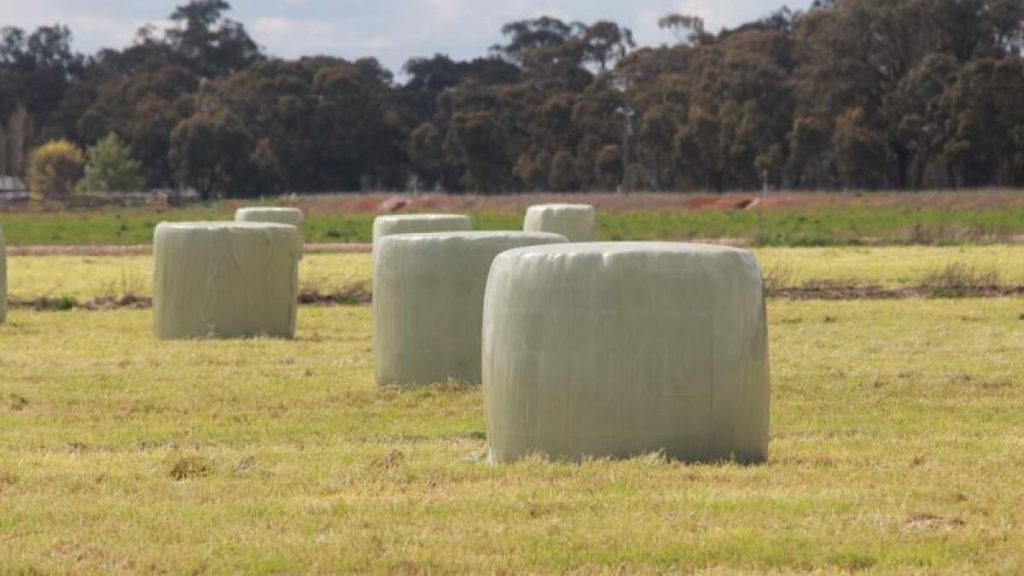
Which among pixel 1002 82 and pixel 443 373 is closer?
pixel 443 373

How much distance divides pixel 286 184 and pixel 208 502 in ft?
362

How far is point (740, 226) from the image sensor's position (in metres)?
64.6

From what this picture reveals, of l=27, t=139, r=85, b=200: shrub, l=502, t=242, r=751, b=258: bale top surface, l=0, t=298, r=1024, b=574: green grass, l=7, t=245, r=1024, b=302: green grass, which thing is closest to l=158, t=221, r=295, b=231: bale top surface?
l=0, t=298, r=1024, b=574: green grass

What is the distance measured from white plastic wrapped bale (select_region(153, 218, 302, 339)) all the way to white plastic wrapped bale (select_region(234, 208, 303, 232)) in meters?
13.7

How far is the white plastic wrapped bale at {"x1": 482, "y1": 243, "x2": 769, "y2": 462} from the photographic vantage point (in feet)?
36.3

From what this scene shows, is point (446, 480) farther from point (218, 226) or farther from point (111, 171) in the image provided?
point (111, 171)

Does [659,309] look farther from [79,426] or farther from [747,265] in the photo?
[79,426]

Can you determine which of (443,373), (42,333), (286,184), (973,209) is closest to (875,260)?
(42,333)

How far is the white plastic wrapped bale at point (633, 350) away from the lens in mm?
11062

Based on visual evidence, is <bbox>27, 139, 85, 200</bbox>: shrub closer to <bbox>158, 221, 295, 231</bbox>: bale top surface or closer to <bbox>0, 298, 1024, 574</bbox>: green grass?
<bbox>158, 221, 295, 231</bbox>: bale top surface

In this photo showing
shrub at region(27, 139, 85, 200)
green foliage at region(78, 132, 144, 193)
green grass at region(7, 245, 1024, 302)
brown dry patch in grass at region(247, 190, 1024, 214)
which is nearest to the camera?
green grass at region(7, 245, 1024, 302)

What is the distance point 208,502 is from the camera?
10.4 m

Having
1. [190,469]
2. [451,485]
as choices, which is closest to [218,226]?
[190,469]

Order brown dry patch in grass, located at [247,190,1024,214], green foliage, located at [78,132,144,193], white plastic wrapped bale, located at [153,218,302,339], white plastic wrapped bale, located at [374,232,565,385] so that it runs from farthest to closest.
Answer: green foliage, located at [78,132,144,193] < brown dry patch in grass, located at [247,190,1024,214] < white plastic wrapped bale, located at [153,218,302,339] < white plastic wrapped bale, located at [374,232,565,385]
